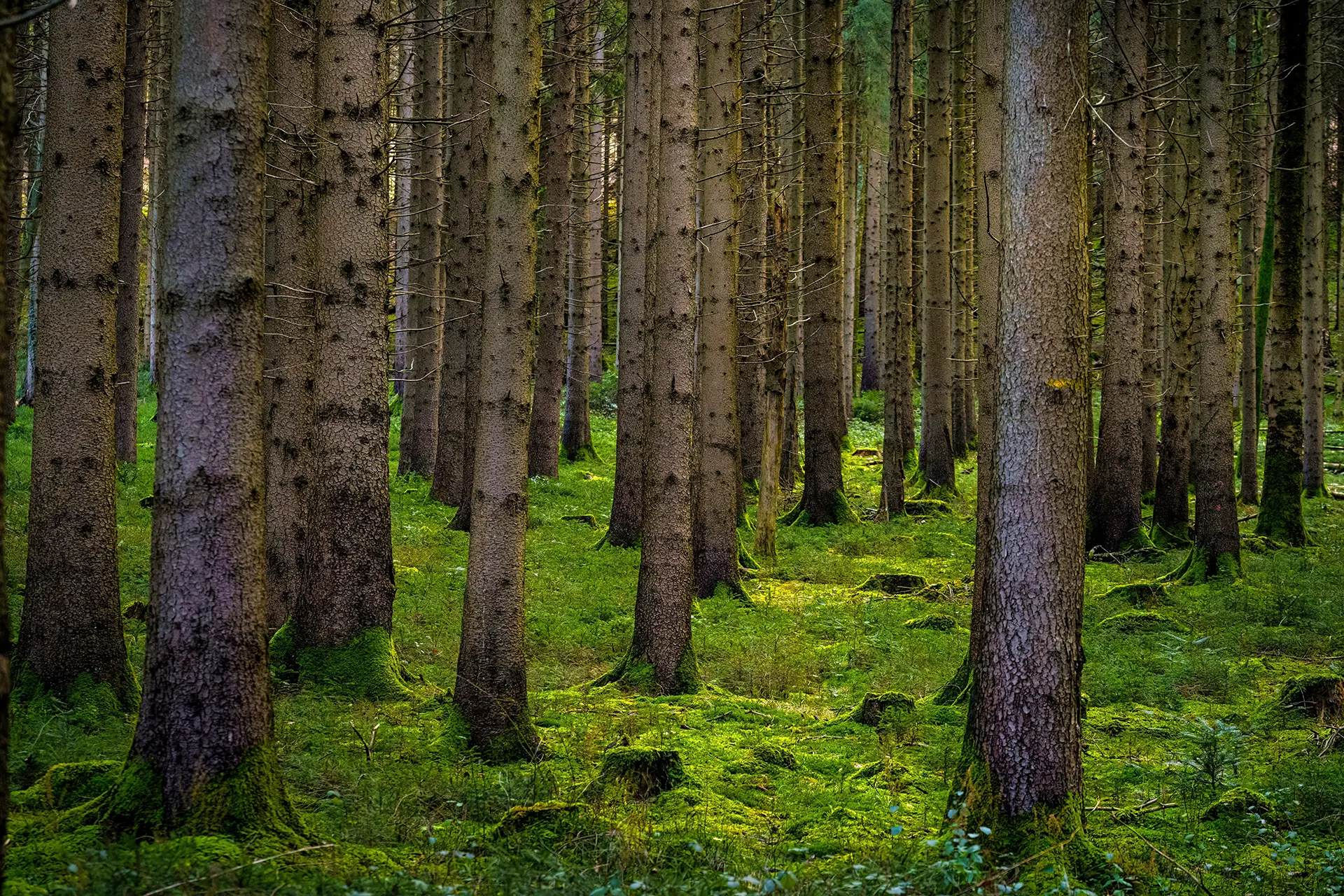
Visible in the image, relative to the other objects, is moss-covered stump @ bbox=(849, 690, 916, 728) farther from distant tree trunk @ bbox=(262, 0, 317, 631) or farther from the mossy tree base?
distant tree trunk @ bbox=(262, 0, 317, 631)

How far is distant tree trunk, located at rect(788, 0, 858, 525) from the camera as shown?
49.9 feet

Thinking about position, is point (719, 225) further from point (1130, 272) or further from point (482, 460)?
point (1130, 272)

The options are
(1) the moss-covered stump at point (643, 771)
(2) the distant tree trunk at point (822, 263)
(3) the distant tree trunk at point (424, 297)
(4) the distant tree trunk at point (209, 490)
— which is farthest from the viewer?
(3) the distant tree trunk at point (424, 297)

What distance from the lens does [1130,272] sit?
13.8 metres

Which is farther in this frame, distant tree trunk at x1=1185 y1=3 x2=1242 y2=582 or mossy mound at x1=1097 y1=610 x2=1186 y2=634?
distant tree trunk at x1=1185 y1=3 x2=1242 y2=582

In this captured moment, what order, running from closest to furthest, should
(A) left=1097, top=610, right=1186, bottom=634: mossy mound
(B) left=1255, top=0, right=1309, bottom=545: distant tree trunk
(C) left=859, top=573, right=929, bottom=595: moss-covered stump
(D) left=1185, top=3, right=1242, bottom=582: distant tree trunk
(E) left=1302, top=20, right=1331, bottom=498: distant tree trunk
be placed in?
(A) left=1097, top=610, right=1186, bottom=634: mossy mound < (D) left=1185, top=3, right=1242, bottom=582: distant tree trunk < (C) left=859, top=573, right=929, bottom=595: moss-covered stump < (B) left=1255, top=0, right=1309, bottom=545: distant tree trunk < (E) left=1302, top=20, right=1331, bottom=498: distant tree trunk

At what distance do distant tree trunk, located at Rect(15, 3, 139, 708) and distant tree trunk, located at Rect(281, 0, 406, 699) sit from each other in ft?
5.23

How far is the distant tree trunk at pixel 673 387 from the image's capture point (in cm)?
843

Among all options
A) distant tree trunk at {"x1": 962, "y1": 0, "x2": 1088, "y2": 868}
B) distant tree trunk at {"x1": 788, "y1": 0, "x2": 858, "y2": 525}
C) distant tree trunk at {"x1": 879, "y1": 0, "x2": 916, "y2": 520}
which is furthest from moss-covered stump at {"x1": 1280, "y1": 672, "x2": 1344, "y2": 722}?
distant tree trunk at {"x1": 879, "y1": 0, "x2": 916, "y2": 520}

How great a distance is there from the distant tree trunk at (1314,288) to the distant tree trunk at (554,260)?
12.7 m

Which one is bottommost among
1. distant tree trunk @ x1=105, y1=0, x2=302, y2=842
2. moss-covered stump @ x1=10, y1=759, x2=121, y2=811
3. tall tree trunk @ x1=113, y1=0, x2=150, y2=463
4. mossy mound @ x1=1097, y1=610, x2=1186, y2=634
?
mossy mound @ x1=1097, y1=610, x2=1186, y2=634

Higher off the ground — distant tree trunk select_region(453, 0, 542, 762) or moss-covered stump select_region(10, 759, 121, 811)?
distant tree trunk select_region(453, 0, 542, 762)

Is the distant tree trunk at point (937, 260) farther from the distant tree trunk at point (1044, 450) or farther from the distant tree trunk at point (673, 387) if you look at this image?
the distant tree trunk at point (1044, 450)

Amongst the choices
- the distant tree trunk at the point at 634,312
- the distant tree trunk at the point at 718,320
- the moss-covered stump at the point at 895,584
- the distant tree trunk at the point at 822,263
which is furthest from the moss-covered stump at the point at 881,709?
the distant tree trunk at the point at 822,263
